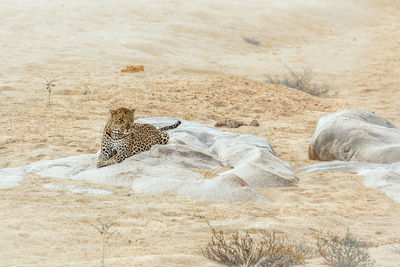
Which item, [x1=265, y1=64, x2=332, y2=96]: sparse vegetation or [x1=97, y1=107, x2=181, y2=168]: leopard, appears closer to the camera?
[x1=97, y1=107, x2=181, y2=168]: leopard

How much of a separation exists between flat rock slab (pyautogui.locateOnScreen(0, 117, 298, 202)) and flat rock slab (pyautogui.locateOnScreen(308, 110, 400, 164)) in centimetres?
78

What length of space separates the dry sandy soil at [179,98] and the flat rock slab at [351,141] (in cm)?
33

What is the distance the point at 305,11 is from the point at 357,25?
2249mm

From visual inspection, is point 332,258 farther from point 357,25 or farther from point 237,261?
point 357,25

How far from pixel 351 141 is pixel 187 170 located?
101 inches

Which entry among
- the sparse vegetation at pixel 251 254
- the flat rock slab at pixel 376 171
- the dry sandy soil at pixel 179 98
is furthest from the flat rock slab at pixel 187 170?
the sparse vegetation at pixel 251 254

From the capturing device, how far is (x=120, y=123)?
7570mm

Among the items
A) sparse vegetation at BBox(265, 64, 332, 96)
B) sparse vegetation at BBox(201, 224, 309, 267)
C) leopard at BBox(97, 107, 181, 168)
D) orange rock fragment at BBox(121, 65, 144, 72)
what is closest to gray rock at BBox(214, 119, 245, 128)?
leopard at BBox(97, 107, 181, 168)

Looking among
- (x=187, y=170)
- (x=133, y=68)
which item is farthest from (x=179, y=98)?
(x=187, y=170)

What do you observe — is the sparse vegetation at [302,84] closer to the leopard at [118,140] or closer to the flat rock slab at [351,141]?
the flat rock slab at [351,141]

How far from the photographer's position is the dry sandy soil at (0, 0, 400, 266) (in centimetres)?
518

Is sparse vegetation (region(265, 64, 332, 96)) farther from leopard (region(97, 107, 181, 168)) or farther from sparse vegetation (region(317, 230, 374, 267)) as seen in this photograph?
sparse vegetation (region(317, 230, 374, 267))

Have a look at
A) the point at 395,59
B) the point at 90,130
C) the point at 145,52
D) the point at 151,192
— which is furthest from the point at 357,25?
the point at 151,192

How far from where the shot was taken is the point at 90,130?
1007 cm
